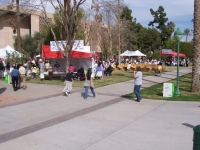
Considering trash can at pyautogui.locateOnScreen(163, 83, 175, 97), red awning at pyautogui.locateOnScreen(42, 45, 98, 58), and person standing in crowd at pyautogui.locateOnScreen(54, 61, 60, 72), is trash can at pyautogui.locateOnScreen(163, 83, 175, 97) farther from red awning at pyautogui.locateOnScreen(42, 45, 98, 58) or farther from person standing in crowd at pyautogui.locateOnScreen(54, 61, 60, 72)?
person standing in crowd at pyautogui.locateOnScreen(54, 61, 60, 72)

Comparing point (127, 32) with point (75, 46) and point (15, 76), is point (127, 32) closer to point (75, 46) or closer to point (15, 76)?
point (75, 46)

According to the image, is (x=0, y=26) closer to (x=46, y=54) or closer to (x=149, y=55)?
(x=46, y=54)

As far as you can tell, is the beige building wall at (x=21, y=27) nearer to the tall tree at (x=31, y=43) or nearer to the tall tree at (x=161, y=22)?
the tall tree at (x=31, y=43)

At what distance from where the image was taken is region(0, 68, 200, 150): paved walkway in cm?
581

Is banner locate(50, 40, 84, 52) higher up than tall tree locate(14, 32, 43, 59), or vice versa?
tall tree locate(14, 32, 43, 59)

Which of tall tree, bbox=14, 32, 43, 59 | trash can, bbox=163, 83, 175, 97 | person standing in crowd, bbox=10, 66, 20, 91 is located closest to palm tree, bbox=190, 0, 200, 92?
trash can, bbox=163, 83, 175, 97

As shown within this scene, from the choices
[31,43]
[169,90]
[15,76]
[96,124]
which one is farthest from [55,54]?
[31,43]

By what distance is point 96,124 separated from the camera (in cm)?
752

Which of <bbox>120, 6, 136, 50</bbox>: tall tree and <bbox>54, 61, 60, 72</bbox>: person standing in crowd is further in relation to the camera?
<bbox>120, 6, 136, 50</bbox>: tall tree

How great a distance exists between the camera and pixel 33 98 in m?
12.2

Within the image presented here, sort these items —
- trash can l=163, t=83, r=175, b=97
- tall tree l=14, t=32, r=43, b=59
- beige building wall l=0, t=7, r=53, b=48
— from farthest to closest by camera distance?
beige building wall l=0, t=7, r=53, b=48
tall tree l=14, t=32, r=43, b=59
trash can l=163, t=83, r=175, b=97

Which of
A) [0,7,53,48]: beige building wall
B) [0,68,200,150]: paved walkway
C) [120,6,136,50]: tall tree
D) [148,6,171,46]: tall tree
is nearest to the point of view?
[0,68,200,150]: paved walkway

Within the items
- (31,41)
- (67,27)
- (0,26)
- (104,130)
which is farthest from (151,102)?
(0,26)

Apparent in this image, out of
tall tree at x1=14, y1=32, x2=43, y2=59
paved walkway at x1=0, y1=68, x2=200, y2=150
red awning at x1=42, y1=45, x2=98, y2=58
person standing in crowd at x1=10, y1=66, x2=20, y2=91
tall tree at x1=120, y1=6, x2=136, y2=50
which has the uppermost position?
tall tree at x1=120, y1=6, x2=136, y2=50
